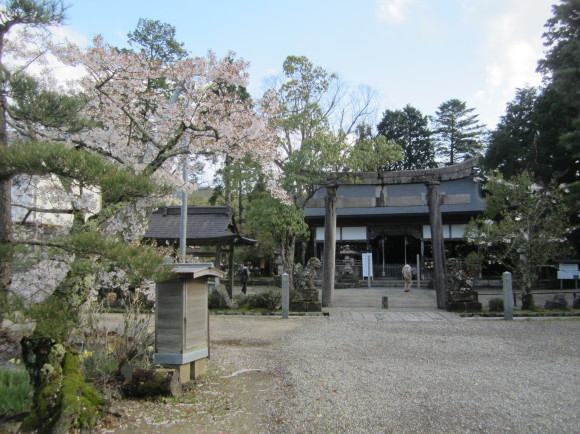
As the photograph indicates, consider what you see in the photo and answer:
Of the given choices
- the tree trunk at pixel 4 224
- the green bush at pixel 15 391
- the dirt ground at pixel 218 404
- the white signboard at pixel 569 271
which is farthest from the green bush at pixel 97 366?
the white signboard at pixel 569 271

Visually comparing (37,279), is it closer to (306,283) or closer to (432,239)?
(306,283)

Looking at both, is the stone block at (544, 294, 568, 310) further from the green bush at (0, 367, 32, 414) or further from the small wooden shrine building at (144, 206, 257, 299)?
the green bush at (0, 367, 32, 414)

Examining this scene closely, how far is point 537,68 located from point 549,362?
16.2m

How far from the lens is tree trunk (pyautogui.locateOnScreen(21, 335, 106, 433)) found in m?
3.35

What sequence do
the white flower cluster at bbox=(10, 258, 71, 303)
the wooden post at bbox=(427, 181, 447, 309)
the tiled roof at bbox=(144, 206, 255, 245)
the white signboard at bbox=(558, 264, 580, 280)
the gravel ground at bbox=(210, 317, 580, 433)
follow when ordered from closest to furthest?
the gravel ground at bbox=(210, 317, 580, 433) < the white flower cluster at bbox=(10, 258, 71, 303) < the wooden post at bbox=(427, 181, 447, 309) < the tiled roof at bbox=(144, 206, 255, 245) < the white signboard at bbox=(558, 264, 580, 280)

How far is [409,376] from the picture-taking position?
5.71 metres

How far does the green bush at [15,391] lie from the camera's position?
4.02 meters

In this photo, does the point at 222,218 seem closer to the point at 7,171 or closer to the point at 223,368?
the point at 223,368

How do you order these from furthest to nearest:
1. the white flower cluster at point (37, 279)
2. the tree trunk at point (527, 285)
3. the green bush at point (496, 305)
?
the tree trunk at point (527, 285) → the green bush at point (496, 305) → the white flower cluster at point (37, 279)

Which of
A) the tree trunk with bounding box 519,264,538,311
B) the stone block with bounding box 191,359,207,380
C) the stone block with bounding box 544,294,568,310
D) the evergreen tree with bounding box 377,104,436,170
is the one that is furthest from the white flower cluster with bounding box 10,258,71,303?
the evergreen tree with bounding box 377,104,436,170

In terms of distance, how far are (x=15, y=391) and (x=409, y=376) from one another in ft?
14.3

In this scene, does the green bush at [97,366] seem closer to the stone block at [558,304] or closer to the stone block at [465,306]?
the stone block at [465,306]

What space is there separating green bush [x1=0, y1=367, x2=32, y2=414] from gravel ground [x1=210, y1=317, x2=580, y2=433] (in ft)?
5.64

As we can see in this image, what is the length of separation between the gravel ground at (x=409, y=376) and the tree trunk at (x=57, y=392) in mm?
1079
